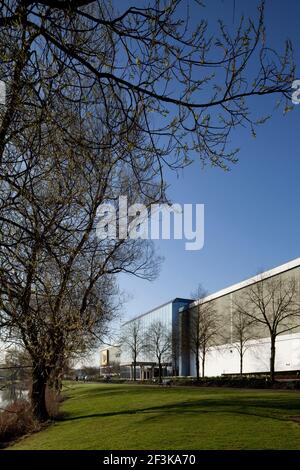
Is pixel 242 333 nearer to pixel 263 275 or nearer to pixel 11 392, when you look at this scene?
pixel 263 275

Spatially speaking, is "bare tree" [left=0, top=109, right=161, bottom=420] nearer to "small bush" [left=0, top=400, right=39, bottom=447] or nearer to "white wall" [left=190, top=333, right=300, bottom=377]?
"small bush" [left=0, top=400, right=39, bottom=447]

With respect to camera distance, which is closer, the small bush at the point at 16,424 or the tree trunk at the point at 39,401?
the small bush at the point at 16,424

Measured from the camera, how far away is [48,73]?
219 inches

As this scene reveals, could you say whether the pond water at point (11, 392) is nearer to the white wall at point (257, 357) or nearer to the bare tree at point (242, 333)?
the white wall at point (257, 357)

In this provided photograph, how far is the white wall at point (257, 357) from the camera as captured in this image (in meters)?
61.3

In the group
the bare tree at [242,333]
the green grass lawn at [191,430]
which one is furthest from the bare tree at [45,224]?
the bare tree at [242,333]

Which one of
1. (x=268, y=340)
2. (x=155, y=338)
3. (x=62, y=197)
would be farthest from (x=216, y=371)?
(x=62, y=197)

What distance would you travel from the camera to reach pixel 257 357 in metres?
69.8

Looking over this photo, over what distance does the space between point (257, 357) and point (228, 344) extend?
874cm

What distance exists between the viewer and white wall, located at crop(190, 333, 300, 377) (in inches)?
2414

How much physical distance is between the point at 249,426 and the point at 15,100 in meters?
13.2

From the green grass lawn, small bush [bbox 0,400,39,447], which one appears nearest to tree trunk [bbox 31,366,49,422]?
small bush [bbox 0,400,39,447]

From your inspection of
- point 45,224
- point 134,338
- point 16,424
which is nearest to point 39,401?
point 16,424
